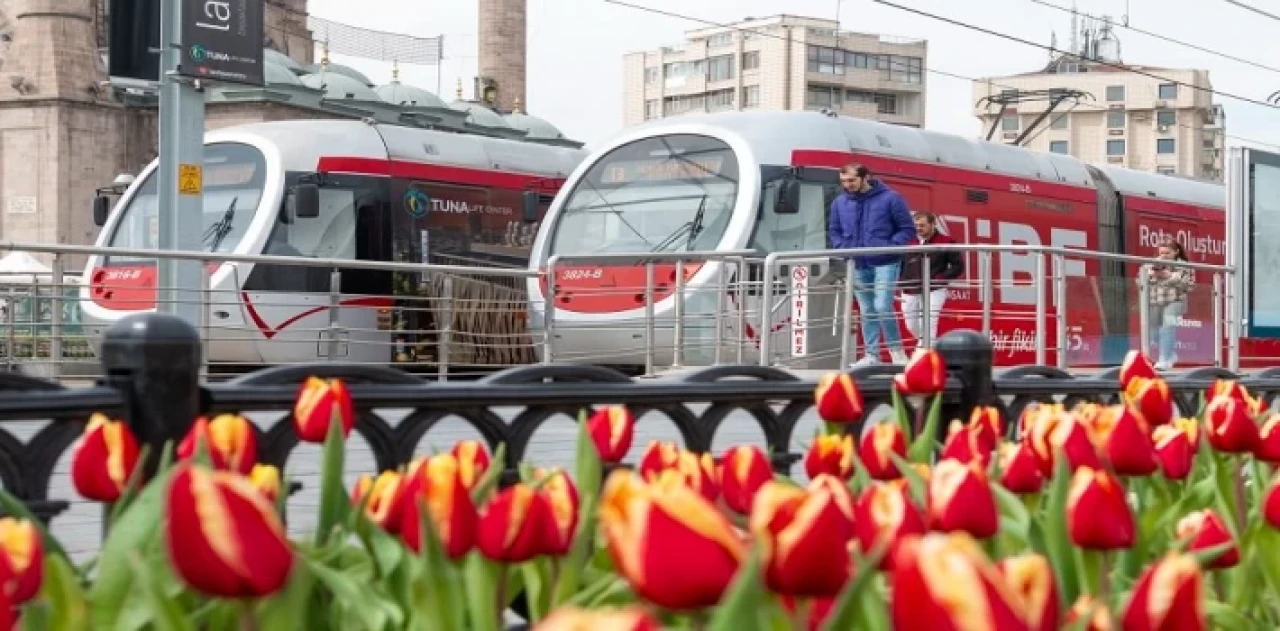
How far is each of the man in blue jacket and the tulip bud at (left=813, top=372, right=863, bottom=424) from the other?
10208 millimetres

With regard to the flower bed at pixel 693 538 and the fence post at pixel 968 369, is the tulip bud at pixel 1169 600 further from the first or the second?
the fence post at pixel 968 369

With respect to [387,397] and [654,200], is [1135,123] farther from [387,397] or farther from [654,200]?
[387,397]

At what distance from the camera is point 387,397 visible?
2.45m

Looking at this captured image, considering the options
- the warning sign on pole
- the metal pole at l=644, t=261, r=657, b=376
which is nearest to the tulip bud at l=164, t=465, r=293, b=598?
the warning sign on pole

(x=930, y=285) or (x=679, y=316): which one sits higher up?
(x=930, y=285)

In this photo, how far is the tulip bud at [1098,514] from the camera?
64.6 inches

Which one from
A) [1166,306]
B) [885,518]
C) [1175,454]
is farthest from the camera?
[1166,306]

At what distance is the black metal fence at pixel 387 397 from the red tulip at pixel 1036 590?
1.28m

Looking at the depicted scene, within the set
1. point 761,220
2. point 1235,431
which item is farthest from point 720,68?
point 1235,431

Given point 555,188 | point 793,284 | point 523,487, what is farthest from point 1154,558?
point 555,188

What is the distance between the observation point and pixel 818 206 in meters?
16.3

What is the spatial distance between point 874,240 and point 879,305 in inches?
20.5

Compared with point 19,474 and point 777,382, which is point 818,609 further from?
point 777,382

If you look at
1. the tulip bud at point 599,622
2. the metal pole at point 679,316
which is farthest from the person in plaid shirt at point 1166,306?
the tulip bud at point 599,622
